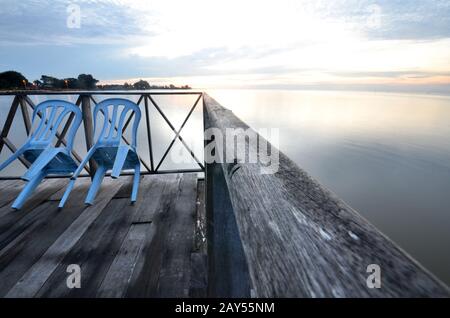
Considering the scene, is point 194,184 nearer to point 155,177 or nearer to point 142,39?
point 155,177

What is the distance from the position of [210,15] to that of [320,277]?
10.9 meters

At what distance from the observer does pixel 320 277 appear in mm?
318

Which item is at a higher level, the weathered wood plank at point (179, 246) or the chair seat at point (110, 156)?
the chair seat at point (110, 156)

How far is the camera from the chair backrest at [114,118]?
117 inches

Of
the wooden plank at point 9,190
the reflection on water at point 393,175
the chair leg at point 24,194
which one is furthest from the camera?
the reflection on water at point 393,175

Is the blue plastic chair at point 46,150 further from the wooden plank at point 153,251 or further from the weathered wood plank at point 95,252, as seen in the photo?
the wooden plank at point 153,251

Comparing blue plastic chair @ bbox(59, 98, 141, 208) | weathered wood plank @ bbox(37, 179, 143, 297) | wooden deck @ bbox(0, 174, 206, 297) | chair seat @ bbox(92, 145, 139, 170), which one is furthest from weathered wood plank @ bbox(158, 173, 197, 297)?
chair seat @ bbox(92, 145, 139, 170)

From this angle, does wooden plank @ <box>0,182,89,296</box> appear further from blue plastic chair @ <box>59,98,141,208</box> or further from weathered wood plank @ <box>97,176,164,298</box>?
weathered wood plank @ <box>97,176,164,298</box>

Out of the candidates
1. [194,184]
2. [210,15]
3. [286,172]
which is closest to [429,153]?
[210,15]

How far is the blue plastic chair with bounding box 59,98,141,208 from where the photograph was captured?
270 cm

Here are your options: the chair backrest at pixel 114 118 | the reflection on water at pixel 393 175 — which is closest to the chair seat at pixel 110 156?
the chair backrest at pixel 114 118

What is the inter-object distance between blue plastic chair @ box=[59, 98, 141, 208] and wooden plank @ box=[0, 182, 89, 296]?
0.16 m

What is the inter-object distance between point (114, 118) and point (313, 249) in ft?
10.8

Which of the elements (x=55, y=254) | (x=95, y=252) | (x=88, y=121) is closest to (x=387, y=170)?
(x=88, y=121)
